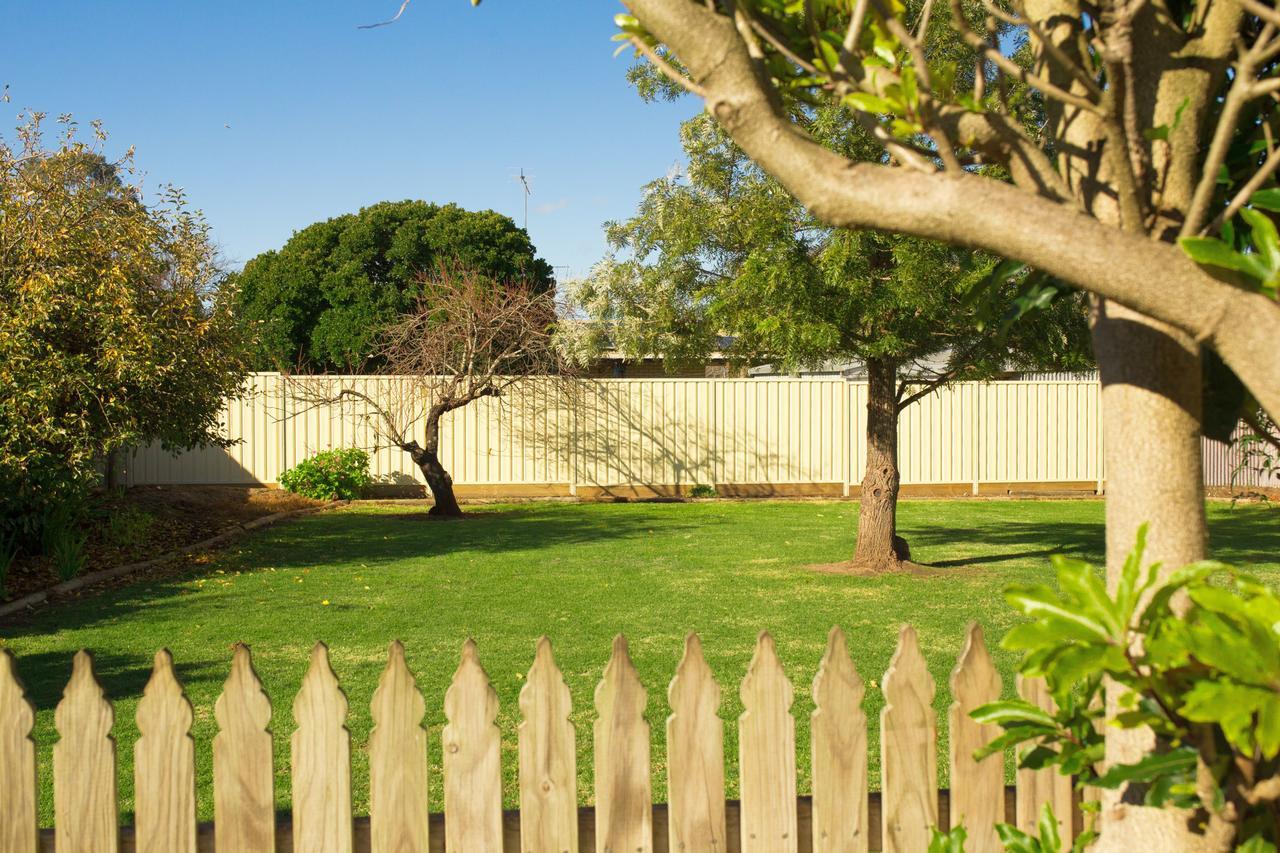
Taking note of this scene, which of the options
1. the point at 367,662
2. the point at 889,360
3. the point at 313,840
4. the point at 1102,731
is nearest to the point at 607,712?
the point at 313,840

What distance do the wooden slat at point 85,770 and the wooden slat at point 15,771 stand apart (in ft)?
0.22

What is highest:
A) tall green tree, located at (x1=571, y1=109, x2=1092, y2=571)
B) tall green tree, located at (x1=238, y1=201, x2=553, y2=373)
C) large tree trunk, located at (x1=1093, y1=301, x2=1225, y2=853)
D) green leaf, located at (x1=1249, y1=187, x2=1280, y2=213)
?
tall green tree, located at (x1=238, y1=201, x2=553, y2=373)

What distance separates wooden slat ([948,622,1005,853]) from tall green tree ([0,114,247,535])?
9017mm

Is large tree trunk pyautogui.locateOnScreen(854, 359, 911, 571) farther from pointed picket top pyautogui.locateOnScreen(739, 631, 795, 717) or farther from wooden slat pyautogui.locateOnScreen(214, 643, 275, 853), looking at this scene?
A: wooden slat pyautogui.locateOnScreen(214, 643, 275, 853)

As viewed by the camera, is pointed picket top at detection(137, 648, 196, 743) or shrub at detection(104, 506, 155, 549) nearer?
pointed picket top at detection(137, 648, 196, 743)

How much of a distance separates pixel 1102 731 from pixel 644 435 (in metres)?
17.9

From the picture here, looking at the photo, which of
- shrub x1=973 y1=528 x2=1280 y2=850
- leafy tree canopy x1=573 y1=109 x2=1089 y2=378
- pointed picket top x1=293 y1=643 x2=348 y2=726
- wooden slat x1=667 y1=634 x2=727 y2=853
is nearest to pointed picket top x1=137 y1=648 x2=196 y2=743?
pointed picket top x1=293 y1=643 x2=348 y2=726

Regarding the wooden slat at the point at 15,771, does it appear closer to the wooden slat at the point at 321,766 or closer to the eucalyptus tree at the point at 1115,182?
the wooden slat at the point at 321,766

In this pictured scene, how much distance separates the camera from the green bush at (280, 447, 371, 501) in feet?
62.4

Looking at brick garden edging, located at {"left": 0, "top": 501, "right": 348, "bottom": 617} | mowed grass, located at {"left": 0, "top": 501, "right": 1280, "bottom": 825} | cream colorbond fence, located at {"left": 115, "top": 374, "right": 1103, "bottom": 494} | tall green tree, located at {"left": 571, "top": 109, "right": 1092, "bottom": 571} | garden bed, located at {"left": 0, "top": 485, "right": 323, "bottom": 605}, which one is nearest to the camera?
mowed grass, located at {"left": 0, "top": 501, "right": 1280, "bottom": 825}

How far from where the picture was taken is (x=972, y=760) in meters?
2.67

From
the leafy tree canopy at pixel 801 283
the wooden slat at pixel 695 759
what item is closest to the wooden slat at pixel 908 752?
the wooden slat at pixel 695 759

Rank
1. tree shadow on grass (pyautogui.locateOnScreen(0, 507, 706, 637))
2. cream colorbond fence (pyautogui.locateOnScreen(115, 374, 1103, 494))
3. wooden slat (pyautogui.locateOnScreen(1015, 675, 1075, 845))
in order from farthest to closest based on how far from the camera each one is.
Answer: cream colorbond fence (pyautogui.locateOnScreen(115, 374, 1103, 494)) < tree shadow on grass (pyautogui.locateOnScreen(0, 507, 706, 637)) < wooden slat (pyautogui.locateOnScreen(1015, 675, 1075, 845))

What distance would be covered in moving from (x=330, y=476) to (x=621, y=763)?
17344 millimetres
